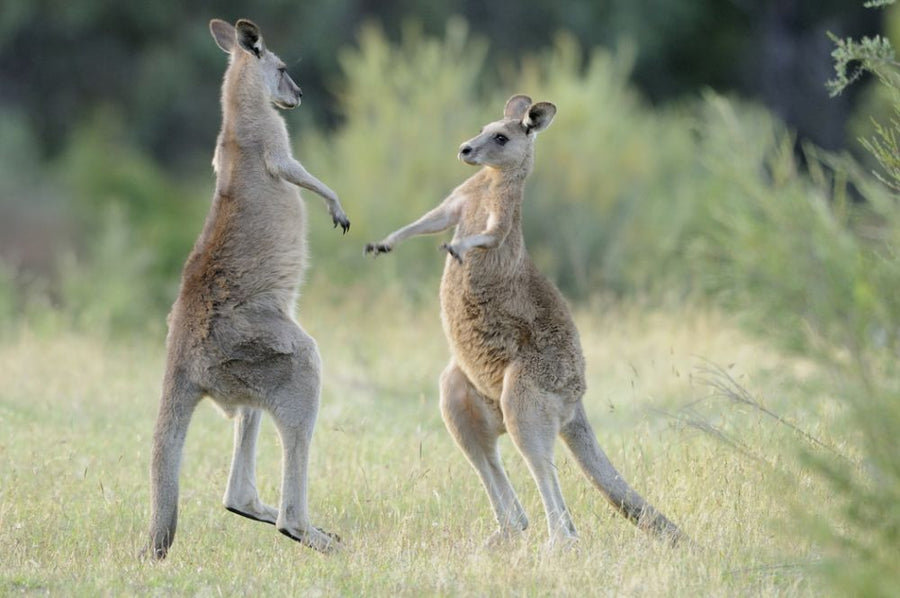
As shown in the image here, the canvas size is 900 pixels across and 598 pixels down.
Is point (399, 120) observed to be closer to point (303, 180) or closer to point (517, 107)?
point (517, 107)

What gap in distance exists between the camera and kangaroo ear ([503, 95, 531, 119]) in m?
7.26

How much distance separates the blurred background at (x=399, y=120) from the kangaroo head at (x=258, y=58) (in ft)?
17.3

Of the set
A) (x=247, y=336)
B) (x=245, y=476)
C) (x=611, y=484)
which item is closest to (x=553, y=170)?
(x=611, y=484)

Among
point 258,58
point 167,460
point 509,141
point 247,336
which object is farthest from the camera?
point 258,58

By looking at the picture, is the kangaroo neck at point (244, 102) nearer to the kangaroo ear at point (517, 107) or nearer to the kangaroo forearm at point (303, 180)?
the kangaroo forearm at point (303, 180)

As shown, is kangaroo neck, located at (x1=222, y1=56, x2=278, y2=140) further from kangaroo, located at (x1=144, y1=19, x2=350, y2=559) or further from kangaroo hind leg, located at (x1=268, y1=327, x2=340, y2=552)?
kangaroo hind leg, located at (x1=268, y1=327, x2=340, y2=552)

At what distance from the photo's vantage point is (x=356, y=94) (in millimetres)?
16531

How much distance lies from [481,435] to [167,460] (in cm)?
149

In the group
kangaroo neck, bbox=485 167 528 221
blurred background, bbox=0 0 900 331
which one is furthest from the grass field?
blurred background, bbox=0 0 900 331

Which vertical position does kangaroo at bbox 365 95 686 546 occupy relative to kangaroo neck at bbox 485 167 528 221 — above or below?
below

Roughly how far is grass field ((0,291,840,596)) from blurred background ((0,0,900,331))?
3.95 meters

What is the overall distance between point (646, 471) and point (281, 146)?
2547 mm

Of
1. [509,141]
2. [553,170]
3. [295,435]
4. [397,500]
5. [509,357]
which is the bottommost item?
[295,435]

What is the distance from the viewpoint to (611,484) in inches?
251
